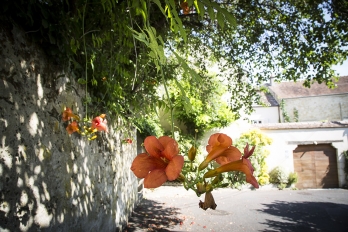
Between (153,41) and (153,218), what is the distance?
285 inches

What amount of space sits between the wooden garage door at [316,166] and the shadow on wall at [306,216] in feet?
15.6

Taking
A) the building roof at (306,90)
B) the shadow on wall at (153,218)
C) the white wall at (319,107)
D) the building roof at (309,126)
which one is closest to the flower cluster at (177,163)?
the shadow on wall at (153,218)

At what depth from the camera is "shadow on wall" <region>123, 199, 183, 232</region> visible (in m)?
6.37

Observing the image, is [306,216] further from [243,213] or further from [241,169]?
[241,169]

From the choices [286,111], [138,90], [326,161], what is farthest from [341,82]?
[138,90]

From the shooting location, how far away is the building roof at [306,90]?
88.3ft

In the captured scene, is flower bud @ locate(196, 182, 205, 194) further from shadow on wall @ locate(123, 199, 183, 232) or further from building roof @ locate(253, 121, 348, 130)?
building roof @ locate(253, 121, 348, 130)

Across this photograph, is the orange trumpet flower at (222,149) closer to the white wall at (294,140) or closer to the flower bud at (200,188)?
the flower bud at (200,188)

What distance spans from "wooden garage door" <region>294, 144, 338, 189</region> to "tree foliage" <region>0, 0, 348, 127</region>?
948 centimetres

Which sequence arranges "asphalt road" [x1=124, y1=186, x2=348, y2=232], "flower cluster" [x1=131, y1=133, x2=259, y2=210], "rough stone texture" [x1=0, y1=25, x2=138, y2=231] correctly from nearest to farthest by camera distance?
"flower cluster" [x1=131, y1=133, x2=259, y2=210] < "rough stone texture" [x1=0, y1=25, x2=138, y2=231] < "asphalt road" [x1=124, y1=186, x2=348, y2=232]

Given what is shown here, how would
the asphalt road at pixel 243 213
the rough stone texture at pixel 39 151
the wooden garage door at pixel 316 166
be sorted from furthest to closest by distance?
the wooden garage door at pixel 316 166 < the asphalt road at pixel 243 213 < the rough stone texture at pixel 39 151

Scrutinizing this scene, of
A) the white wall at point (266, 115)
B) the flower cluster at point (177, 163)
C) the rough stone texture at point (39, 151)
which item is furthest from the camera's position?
the white wall at point (266, 115)

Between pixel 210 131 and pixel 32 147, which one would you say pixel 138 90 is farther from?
pixel 210 131

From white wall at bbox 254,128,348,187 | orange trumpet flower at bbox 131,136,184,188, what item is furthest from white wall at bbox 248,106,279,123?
orange trumpet flower at bbox 131,136,184,188
